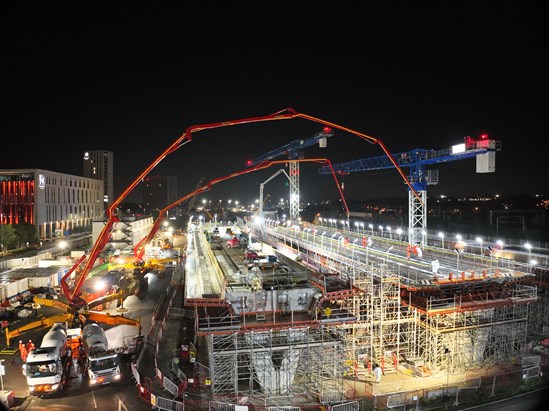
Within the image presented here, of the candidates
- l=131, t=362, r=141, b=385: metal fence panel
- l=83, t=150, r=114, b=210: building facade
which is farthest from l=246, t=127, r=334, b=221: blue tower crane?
l=83, t=150, r=114, b=210: building facade

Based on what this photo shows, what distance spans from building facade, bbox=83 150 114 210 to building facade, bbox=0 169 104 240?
88146 mm

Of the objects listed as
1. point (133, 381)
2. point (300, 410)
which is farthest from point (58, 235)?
point (300, 410)

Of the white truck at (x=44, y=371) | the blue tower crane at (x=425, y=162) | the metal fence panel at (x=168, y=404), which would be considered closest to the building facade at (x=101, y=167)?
the blue tower crane at (x=425, y=162)

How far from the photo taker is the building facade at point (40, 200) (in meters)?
70.8

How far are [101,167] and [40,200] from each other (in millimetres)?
105431

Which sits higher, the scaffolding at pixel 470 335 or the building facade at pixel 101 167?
the building facade at pixel 101 167

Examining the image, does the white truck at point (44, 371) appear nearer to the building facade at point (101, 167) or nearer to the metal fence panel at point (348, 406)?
the metal fence panel at point (348, 406)

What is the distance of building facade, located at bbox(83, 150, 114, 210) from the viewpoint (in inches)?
6619

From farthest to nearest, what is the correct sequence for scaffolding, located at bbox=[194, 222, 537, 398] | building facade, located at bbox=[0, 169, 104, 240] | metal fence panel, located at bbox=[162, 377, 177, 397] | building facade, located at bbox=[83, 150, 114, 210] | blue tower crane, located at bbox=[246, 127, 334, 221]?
building facade, located at bbox=[83, 150, 114, 210]
building facade, located at bbox=[0, 169, 104, 240]
blue tower crane, located at bbox=[246, 127, 334, 221]
scaffolding, located at bbox=[194, 222, 537, 398]
metal fence panel, located at bbox=[162, 377, 177, 397]

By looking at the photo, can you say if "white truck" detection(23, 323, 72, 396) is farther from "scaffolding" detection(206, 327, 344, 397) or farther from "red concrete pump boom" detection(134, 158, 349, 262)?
"red concrete pump boom" detection(134, 158, 349, 262)

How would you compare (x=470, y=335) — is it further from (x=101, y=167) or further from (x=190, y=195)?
(x=101, y=167)

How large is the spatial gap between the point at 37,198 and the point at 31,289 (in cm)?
4608

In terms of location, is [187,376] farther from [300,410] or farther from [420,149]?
[420,149]

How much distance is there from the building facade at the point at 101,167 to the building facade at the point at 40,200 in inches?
3470
